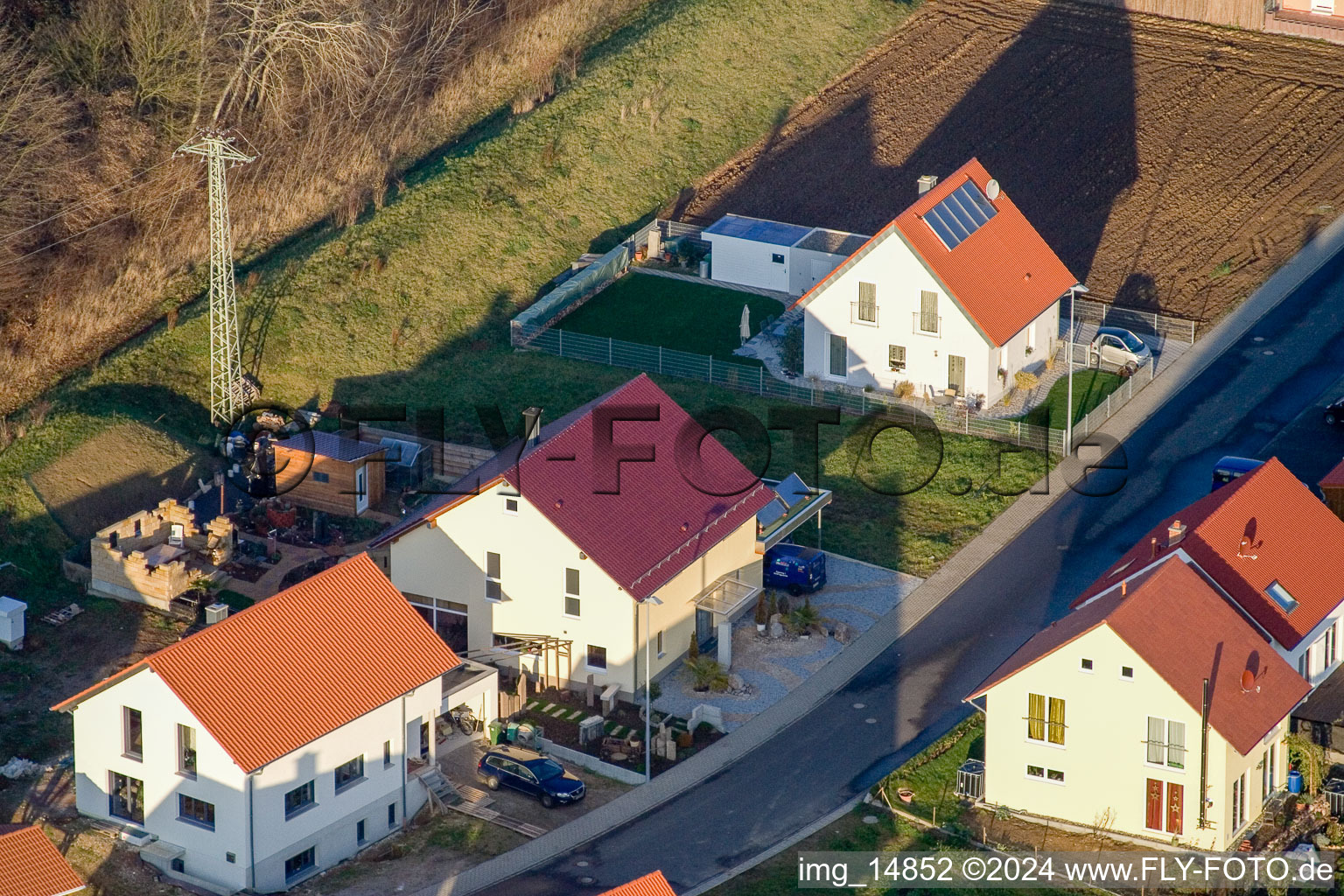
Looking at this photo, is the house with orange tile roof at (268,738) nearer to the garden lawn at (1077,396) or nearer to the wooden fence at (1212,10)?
Answer: the garden lawn at (1077,396)

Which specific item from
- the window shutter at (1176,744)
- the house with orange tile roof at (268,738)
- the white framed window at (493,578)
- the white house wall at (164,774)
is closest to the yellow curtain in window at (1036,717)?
the window shutter at (1176,744)

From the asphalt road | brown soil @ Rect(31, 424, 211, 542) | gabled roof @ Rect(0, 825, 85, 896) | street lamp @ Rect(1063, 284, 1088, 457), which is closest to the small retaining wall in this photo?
the asphalt road

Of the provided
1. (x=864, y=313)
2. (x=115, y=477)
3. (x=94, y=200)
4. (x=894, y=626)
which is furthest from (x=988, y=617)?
(x=94, y=200)

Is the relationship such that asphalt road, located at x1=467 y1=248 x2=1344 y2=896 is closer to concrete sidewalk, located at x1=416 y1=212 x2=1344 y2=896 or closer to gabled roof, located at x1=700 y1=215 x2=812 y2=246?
concrete sidewalk, located at x1=416 y1=212 x2=1344 y2=896

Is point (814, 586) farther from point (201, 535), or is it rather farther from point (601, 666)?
point (201, 535)

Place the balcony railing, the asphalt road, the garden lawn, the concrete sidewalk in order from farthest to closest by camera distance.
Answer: the balcony railing
the garden lawn
the asphalt road
the concrete sidewalk

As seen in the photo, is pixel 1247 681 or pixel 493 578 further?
pixel 493 578

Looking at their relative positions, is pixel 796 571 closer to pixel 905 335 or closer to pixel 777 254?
pixel 905 335
